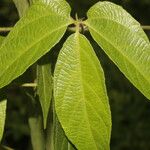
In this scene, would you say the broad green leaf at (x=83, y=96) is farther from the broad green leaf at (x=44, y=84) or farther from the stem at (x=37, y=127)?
the stem at (x=37, y=127)

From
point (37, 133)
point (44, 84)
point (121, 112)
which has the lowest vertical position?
point (121, 112)

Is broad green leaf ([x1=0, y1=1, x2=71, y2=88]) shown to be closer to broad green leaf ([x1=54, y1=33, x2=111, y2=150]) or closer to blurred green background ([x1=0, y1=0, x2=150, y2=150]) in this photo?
broad green leaf ([x1=54, y1=33, x2=111, y2=150])

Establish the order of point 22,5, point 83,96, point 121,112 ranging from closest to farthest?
point 83,96
point 22,5
point 121,112

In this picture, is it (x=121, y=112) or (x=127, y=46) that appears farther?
(x=121, y=112)

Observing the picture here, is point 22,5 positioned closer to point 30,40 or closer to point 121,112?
point 30,40

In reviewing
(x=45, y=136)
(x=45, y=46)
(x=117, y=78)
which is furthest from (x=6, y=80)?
(x=117, y=78)

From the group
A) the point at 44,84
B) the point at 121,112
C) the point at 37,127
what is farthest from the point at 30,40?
the point at 121,112

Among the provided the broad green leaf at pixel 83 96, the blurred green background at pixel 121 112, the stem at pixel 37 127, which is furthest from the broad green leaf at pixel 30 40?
the blurred green background at pixel 121 112
